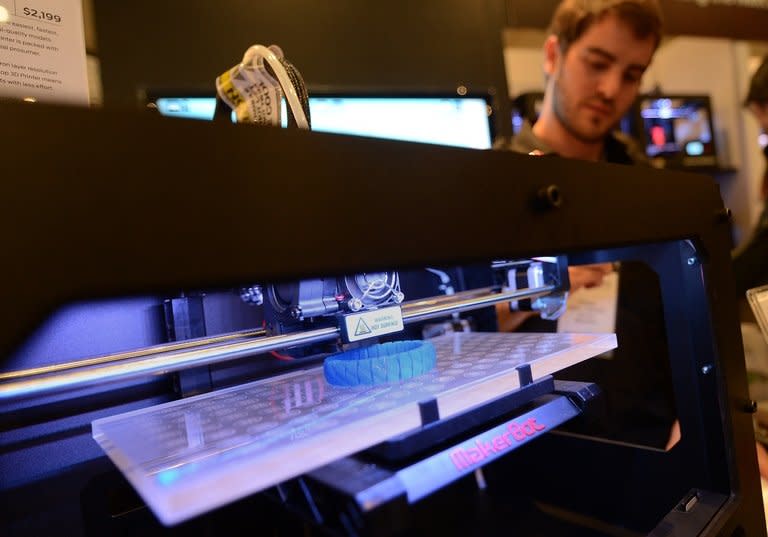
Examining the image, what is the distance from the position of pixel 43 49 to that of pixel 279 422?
0.39 m

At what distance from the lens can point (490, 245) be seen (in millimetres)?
334

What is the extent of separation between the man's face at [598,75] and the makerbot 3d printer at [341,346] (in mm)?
723

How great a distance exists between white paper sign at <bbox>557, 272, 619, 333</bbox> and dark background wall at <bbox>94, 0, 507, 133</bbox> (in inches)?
22.6

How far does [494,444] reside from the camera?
1.22 feet

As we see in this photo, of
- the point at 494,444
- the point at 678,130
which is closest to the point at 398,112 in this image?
the point at 494,444

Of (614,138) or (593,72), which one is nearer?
(593,72)

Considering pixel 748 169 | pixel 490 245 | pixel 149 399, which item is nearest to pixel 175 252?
pixel 490 245

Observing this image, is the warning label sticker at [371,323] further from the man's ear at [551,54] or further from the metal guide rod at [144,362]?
the man's ear at [551,54]

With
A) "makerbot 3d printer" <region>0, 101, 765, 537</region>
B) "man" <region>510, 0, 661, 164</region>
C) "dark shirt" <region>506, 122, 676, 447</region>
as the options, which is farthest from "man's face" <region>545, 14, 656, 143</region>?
"makerbot 3d printer" <region>0, 101, 765, 537</region>

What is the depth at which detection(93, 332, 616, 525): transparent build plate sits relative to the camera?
25cm

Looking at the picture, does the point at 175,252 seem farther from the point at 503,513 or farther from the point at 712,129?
the point at 712,129

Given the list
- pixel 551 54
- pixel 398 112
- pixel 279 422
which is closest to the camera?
pixel 279 422

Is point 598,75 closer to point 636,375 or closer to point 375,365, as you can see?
point 636,375

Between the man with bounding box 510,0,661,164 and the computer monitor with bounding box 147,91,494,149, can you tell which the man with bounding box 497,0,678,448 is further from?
the computer monitor with bounding box 147,91,494,149
